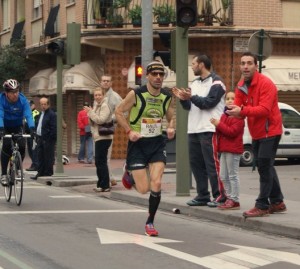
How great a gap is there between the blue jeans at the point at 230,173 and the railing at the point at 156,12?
48.4 feet

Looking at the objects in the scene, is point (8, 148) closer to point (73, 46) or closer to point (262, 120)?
point (262, 120)

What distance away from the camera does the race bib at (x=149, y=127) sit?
35.4ft

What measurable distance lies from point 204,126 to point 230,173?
837mm

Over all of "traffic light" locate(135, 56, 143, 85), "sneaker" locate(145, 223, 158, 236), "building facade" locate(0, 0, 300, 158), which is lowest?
"sneaker" locate(145, 223, 158, 236)

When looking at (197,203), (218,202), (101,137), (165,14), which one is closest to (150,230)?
(218,202)

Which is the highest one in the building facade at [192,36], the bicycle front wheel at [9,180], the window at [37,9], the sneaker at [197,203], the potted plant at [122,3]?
the window at [37,9]

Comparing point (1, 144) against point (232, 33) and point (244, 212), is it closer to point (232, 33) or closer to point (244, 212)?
point (244, 212)

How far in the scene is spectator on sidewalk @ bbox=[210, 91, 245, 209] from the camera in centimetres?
1240

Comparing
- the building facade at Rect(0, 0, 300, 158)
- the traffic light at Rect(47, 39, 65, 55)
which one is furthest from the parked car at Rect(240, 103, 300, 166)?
the traffic light at Rect(47, 39, 65, 55)

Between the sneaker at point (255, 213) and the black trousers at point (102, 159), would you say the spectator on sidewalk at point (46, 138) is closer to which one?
the black trousers at point (102, 159)

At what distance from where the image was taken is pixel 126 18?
1081 inches

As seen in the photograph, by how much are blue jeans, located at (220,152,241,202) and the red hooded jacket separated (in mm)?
963

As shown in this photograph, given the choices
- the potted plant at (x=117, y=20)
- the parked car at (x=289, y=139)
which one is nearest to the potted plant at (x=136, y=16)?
the potted plant at (x=117, y=20)

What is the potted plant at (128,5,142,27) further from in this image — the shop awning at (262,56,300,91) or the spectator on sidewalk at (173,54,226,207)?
the spectator on sidewalk at (173,54,226,207)
